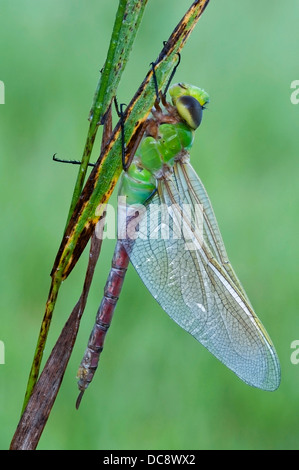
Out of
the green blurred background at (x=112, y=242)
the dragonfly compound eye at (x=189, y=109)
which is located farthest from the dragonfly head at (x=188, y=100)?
the green blurred background at (x=112, y=242)

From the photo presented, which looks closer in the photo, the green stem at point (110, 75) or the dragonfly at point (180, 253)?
the green stem at point (110, 75)

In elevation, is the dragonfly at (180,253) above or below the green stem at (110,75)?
below

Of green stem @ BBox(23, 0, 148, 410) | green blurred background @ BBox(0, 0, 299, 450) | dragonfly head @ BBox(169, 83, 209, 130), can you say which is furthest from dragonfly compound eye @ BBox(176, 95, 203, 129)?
green blurred background @ BBox(0, 0, 299, 450)

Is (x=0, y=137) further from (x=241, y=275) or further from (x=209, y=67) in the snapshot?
(x=241, y=275)

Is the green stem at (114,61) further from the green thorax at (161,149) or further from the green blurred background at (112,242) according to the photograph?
the green blurred background at (112,242)

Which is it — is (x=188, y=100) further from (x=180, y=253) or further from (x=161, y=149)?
(x=180, y=253)

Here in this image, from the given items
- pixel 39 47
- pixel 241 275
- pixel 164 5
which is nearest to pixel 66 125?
pixel 39 47

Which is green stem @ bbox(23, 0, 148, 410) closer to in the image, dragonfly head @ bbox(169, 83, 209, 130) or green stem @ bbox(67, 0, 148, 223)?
green stem @ bbox(67, 0, 148, 223)

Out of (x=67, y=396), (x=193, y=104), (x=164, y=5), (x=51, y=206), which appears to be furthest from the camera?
(x=164, y=5)
